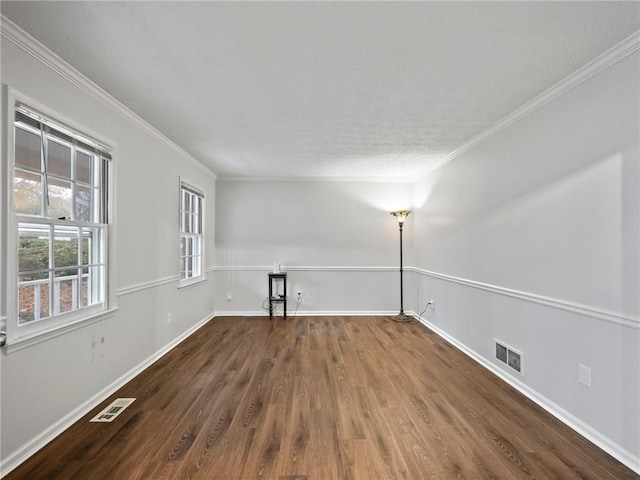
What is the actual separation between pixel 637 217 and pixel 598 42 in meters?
1.02

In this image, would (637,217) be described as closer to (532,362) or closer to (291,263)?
(532,362)

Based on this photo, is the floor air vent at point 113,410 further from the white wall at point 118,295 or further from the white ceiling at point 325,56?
the white ceiling at point 325,56

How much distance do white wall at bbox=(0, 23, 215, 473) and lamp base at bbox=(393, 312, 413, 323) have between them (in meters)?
3.11

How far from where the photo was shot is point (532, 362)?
7.36ft

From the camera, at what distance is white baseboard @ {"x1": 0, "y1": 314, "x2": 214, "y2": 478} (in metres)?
1.52

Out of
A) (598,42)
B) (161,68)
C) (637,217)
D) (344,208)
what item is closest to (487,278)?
(637,217)

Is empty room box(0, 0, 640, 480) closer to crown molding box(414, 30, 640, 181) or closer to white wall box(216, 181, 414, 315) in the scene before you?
crown molding box(414, 30, 640, 181)

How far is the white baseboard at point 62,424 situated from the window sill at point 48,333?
1.85 feet

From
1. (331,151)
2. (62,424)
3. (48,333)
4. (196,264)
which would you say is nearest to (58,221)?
(48,333)

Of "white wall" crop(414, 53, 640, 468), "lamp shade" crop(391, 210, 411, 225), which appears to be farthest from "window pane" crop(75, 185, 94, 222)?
"lamp shade" crop(391, 210, 411, 225)

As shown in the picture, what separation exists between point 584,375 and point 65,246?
3.67m

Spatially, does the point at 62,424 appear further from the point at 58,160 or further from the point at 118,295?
the point at 58,160

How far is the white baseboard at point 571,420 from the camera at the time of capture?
1.57 metres

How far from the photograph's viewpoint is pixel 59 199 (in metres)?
1.89
